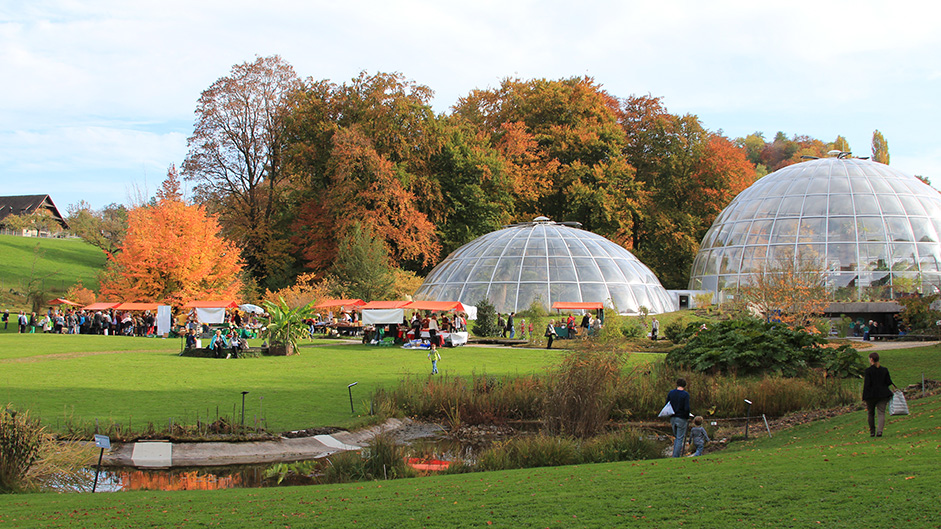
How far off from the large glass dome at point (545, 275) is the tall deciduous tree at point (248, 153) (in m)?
13.5

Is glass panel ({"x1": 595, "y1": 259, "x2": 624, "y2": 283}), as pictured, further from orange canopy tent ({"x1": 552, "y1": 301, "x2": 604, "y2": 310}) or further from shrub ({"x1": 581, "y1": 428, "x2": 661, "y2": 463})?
shrub ({"x1": 581, "y1": 428, "x2": 661, "y2": 463})

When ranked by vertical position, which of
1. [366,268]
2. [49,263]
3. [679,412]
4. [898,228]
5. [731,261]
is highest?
[898,228]

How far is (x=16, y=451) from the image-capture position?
10391mm

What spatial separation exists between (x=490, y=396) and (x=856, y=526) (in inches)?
483

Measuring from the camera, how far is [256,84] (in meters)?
50.9

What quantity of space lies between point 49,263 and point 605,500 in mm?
74512

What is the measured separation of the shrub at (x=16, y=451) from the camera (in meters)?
10.1

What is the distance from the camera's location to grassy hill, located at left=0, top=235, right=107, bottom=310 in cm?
5731

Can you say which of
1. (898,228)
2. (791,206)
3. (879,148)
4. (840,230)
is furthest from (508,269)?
(879,148)

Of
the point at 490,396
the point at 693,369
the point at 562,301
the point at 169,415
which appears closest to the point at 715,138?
the point at 562,301

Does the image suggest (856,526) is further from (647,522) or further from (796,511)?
(647,522)

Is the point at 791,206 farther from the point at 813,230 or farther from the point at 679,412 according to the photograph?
Answer: the point at 679,412

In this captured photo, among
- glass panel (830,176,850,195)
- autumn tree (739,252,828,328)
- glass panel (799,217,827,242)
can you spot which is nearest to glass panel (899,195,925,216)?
glass panel (830,176,850,195)

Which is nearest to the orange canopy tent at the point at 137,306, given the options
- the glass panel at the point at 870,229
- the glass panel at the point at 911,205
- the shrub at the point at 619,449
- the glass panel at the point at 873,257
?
the shrub at the point at 619,449
